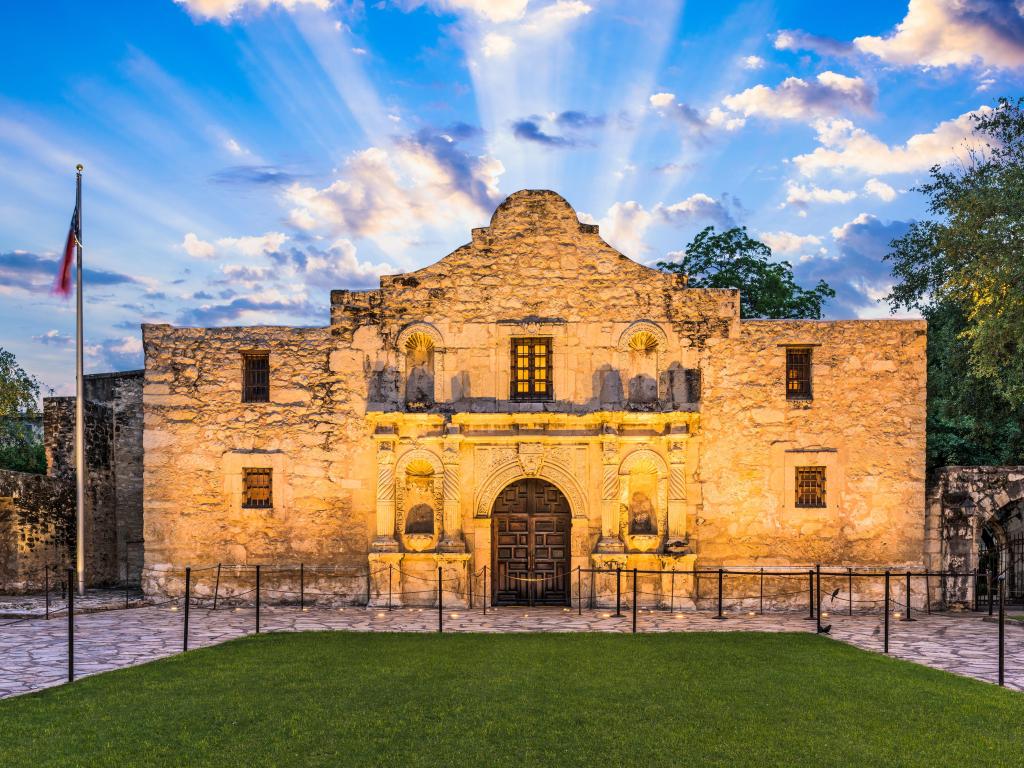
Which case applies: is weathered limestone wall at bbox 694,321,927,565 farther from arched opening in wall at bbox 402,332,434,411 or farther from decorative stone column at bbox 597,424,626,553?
arched opening in wall at bbox 402,332,434,411

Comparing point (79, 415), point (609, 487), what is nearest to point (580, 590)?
point (609, 487)

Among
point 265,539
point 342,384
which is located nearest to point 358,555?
point 265,539

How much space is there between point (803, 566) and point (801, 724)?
1018cm

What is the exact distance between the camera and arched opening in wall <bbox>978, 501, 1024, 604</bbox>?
19.8 m

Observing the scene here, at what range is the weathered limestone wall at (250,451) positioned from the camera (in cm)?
1875

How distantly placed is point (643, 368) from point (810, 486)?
14.0 feet

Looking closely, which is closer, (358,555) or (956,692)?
(956,692)

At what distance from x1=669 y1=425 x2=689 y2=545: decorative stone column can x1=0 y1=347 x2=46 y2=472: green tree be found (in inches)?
852

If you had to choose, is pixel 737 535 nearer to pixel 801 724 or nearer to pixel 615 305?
pixel 615 305

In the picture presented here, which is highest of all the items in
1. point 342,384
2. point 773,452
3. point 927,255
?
point 927,255

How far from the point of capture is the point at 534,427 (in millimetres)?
18438

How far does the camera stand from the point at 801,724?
857cm

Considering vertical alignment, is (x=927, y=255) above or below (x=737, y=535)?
above

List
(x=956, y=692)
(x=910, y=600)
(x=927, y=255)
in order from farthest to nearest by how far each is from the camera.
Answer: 1. (x=927, y=255)
2. (x=910, y=600)
3. (x=956, y=692)
